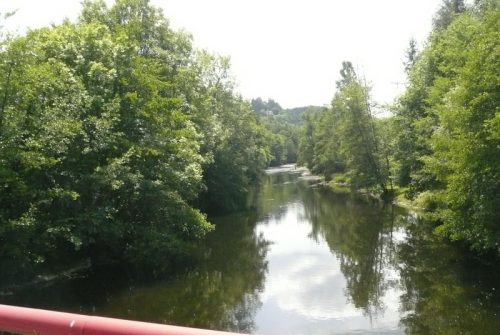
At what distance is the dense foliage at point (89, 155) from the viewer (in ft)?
50.1

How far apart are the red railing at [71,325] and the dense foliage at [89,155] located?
13205 mm

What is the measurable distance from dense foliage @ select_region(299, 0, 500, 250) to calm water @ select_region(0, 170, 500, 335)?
2066mm

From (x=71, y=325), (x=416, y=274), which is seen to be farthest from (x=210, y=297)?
(x=71, y=325)

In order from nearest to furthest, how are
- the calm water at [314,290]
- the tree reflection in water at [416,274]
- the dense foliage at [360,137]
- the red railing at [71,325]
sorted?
the red railing at [71,325] → the tree reflection in water at [416,274] → the calm water at [314,290] → the dense foliage at [360,137]

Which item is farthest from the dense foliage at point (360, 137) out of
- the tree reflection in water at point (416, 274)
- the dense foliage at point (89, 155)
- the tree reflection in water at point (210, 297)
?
the tree reflection in water at point (210, 297)

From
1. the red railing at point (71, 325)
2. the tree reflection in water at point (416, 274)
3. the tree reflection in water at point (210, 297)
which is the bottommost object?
the tree reflection in water at point (416, 274)

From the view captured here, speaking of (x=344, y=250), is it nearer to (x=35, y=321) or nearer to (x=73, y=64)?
(x=73, y=64)

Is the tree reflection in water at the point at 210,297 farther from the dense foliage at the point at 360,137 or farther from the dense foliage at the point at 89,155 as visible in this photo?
the dense foliage at the point at 360,137

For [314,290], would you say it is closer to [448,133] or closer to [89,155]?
[448,133]

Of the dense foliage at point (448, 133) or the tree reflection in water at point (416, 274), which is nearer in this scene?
the tree reflection in water at point (416, 274)

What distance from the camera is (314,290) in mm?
17656

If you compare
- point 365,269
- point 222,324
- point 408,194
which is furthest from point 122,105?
point 408,194

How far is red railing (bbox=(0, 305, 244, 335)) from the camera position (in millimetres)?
2143

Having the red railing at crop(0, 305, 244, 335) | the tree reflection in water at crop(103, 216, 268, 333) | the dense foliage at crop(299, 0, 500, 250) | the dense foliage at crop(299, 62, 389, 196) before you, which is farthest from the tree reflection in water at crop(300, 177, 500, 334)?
the dense foliage at crop(299, 62, 389, 196)
